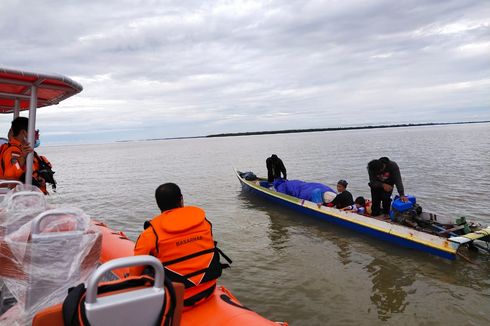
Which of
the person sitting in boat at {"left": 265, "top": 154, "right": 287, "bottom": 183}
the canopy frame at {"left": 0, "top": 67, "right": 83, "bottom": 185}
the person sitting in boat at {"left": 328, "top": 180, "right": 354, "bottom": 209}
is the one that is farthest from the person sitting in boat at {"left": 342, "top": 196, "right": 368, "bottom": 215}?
the canopy frame at {"left": 0, "top": 67, "right": 83, "bottom": 185}

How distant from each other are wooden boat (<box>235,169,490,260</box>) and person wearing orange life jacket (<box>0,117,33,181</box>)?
7388mm

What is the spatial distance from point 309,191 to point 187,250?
8.58 m

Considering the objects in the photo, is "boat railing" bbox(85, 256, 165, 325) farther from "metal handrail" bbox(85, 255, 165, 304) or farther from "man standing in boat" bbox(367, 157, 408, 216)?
"man standing in boat" bbox(367, 157, 408, 216)

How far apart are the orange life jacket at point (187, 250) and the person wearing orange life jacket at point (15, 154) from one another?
2926mm

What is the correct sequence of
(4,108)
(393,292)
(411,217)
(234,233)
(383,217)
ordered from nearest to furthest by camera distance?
1. (393,292)
2. (4,108)
3. (411,217)
4. (383,217)
5. (234,233)

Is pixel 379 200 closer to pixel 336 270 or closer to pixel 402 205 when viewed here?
pixel 402 205

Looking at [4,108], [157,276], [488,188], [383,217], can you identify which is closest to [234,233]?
[383,217]

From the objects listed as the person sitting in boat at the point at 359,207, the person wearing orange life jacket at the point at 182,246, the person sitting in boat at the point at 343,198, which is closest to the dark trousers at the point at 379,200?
the person sitting in boat at the point at 359,207

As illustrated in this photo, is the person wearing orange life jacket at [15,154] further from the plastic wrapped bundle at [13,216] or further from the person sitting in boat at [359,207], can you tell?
the person sitting in boat at [359,207]

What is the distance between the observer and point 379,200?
885 cm

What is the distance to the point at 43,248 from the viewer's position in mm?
2850

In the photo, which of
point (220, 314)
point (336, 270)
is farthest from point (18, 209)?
point (336, 270)

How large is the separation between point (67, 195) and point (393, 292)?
17782 mm

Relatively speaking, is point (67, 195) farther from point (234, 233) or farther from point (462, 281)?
point (462, 281)
